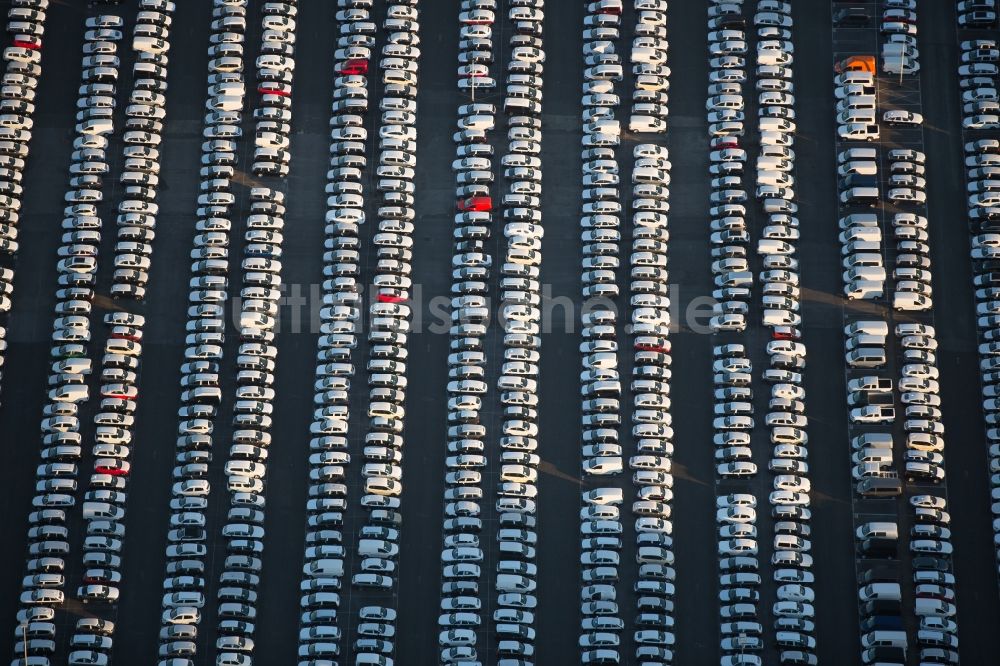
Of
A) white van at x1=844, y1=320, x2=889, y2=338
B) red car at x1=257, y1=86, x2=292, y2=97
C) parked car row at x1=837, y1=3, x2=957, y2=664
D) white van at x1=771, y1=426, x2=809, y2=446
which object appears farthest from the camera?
red car at x1=257, y1=86, x2=292, y2=97

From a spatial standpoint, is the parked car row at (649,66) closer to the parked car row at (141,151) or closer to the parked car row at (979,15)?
the parked car row at (979,15)

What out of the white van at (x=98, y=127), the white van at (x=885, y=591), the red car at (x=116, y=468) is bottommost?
the white van at (x=885, y=591)

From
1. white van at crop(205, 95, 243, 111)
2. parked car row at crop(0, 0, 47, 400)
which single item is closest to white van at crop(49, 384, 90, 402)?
parked car row at crop(0, 0, 47, 400)

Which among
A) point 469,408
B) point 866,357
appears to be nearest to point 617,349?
point 469,408

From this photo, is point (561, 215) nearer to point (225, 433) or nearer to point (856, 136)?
point (856, 136)

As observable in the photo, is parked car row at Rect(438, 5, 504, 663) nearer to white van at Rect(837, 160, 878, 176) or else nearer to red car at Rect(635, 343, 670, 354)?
red car at Rect(635, 343, 670, 354)

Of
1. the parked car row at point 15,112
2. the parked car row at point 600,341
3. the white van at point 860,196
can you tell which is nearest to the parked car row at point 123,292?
the parked car row at point 15,112

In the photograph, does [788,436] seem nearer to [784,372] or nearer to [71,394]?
[784,372]
